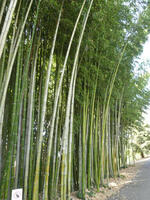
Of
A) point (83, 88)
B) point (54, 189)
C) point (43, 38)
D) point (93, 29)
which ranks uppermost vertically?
point (93, 29)

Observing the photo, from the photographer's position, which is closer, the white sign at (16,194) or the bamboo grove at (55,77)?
the white sign at (16,194)

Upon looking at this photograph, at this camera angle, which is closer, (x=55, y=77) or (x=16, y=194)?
(x=16, y=194)

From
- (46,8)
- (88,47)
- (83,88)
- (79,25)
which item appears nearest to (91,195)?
(83,88)

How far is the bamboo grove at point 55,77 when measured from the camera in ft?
8.18

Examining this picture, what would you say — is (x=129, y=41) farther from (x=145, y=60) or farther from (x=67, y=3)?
(x=67, y=3)

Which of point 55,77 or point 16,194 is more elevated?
point 55,77

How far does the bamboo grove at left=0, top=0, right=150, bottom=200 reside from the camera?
2492 millimetres

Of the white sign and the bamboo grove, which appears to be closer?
the white sign

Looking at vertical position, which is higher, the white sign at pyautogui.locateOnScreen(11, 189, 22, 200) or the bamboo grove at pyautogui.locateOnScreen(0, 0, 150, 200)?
the bamboo grove at pyautogui.locateOnScreen(0, 0, 150, 200)

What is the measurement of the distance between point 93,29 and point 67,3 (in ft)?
2.42

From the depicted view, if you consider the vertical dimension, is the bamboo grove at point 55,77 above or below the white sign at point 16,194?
above

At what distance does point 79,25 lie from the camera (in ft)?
10.7

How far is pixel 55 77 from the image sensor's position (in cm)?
365

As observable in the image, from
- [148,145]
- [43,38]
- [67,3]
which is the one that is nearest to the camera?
[67,3]
